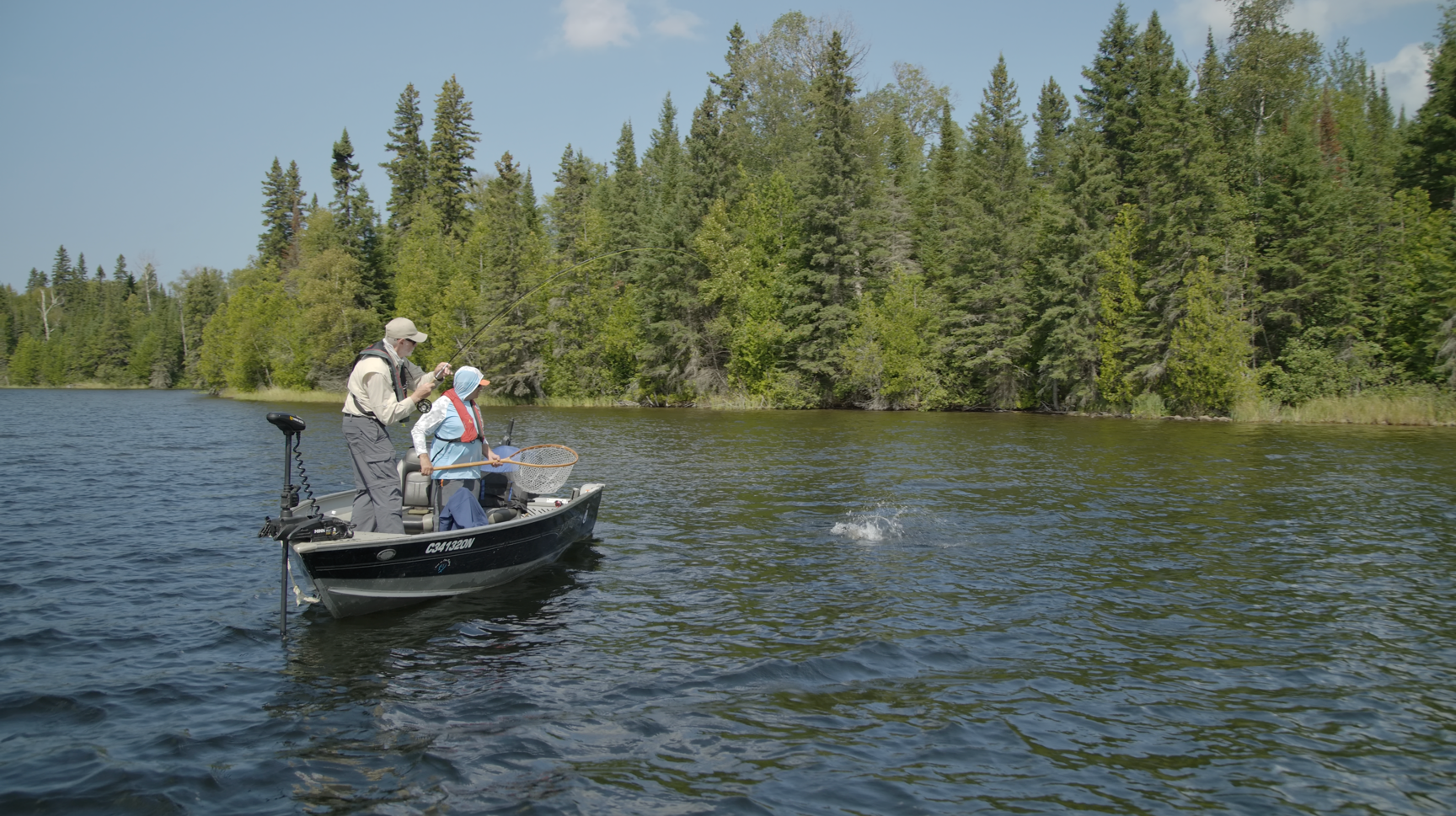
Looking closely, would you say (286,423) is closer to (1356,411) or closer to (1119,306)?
(1356,411)

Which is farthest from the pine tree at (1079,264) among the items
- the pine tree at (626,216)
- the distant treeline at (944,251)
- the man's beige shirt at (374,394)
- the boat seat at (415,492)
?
the man's beige shirt at (374,394)

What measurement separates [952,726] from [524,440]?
76.8 ft

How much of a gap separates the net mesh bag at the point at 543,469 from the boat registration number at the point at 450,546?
157 centimetres

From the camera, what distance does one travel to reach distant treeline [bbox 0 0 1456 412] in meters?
37.2

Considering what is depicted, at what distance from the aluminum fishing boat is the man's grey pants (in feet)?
0.54

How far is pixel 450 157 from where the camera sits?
70.8m

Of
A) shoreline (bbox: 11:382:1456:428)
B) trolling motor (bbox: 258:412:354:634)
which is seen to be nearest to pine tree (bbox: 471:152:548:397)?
shoreline (bbox: 11:382:1456:428)

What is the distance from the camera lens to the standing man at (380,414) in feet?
28.8

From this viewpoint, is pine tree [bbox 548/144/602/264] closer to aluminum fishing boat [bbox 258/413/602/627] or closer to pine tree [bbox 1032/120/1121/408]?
pine tree [bbox 1032/120/1121/408]

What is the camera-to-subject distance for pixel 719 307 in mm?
50375

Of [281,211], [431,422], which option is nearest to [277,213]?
[281,211]

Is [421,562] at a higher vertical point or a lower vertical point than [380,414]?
lower

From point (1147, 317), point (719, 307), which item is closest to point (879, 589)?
point (1147, 317)

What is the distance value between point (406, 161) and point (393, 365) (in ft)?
237
